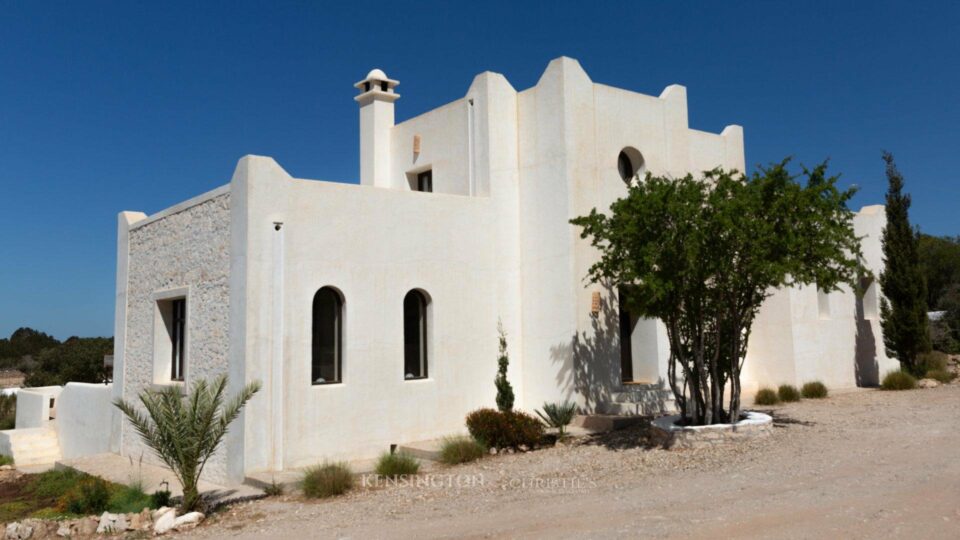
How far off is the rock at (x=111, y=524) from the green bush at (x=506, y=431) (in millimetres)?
5833

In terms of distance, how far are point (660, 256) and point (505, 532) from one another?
5.53 metres

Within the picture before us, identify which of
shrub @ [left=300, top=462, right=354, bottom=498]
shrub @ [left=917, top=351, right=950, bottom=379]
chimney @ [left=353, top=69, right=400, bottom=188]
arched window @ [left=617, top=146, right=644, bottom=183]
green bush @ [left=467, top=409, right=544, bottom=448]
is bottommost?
shrub @ [left=300, top=462, right=354, bottom=498]

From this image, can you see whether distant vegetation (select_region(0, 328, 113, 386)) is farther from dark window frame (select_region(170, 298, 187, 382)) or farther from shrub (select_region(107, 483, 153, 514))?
shrub (select_region(107, 483, 153, 514))

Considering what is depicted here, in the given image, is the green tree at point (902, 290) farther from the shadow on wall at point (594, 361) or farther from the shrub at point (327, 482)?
A: the shrub at point (327, 482)

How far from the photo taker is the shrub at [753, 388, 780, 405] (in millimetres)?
17250

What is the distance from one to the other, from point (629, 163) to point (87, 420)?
1414cm

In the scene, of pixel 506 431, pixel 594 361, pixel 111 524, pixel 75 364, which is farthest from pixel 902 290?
pixel 75 364

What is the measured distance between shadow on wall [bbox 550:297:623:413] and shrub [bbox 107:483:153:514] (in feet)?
25.9

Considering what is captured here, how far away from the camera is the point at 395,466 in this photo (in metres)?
11.9

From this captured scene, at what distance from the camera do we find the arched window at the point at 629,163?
56.4ft

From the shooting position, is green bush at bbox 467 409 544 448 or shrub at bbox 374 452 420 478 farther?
green bush at bbox 467 409 544 448

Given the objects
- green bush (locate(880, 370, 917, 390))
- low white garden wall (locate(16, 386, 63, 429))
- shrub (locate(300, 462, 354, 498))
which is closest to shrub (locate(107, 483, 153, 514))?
shrub (locate(300, 462, 354, 498))

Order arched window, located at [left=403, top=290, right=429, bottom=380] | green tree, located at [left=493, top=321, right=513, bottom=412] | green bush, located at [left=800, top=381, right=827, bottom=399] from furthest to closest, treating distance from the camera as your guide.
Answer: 1. green bush, located at [left=800, top=381, right=827, bottom=399]
2. green tree, located at [left=493, top=321, right=513, bottom=412]
3. arched window, located at [left=403, top=290, right=429, bottom=380]

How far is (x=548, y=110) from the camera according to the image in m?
16.4
